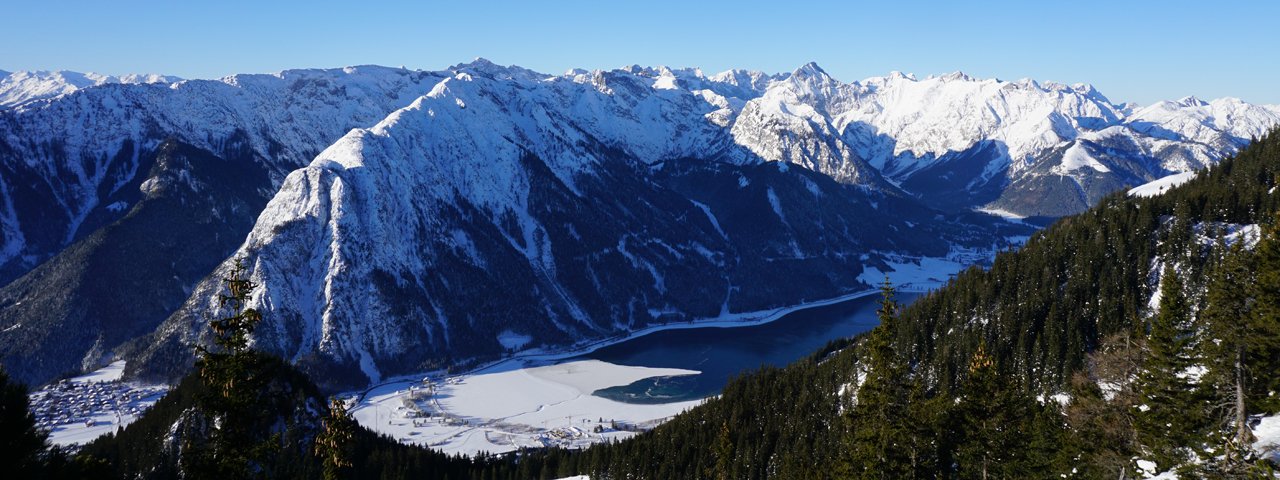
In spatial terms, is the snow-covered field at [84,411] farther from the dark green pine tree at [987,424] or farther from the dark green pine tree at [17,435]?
the dark green pine tree at [987,424]

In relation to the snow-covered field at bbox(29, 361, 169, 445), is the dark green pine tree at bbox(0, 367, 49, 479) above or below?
above

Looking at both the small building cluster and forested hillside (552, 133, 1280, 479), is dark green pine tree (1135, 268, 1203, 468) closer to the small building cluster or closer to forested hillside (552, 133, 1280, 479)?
forested hillside (552, 133, 1280, 479)

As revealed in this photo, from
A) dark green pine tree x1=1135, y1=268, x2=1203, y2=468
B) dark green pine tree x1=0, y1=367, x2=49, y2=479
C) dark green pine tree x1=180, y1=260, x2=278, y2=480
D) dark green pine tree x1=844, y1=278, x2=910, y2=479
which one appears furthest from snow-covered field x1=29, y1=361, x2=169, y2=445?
dark green pine tree x1=1135, y1=268, x2=1203, y2=468

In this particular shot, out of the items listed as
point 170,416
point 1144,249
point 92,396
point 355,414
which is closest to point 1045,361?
point 1144,249

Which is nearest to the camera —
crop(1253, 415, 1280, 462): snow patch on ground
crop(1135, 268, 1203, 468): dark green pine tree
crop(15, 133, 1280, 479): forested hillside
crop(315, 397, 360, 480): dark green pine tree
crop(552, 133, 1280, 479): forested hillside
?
crop(15, 133, 1280, 479): forested hillside

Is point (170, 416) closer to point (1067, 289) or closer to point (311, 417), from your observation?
point (311, 417)

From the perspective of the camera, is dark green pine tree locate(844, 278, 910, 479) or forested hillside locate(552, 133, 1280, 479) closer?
dark green pine tree locate(844, 278, 910, 479)
